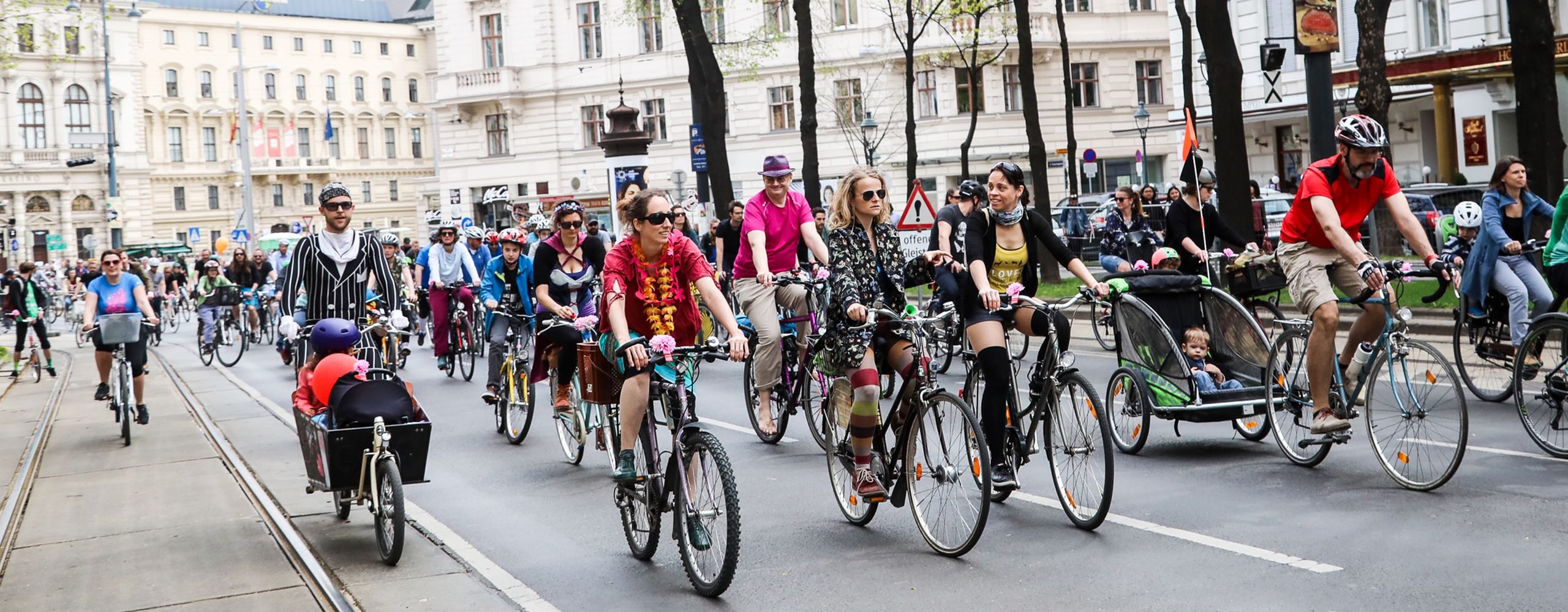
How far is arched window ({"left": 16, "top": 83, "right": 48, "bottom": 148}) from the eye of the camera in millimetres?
90438

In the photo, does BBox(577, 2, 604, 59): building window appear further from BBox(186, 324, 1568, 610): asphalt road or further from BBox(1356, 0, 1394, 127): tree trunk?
BBox(186, 324, 1568, 610): asphalt road

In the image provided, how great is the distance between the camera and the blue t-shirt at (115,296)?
1330 centimetres

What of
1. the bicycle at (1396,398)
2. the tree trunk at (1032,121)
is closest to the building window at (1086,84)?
the tree trunk at (1032,121)

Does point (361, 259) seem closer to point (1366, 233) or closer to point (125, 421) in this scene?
point (125, 421)

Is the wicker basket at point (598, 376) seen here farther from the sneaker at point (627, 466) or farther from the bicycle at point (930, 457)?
the bicycle at point (930, 457)

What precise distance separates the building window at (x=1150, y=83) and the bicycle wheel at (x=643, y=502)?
49.5 m

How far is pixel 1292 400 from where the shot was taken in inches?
327

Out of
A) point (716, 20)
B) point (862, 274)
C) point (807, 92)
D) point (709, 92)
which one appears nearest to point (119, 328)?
point (862, 274)

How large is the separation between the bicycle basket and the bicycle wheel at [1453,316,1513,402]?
34.2ft

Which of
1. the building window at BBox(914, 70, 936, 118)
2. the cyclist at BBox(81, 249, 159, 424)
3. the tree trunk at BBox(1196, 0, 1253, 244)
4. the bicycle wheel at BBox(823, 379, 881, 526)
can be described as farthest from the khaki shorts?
the building window at BBox(914, 70, 936, 118)

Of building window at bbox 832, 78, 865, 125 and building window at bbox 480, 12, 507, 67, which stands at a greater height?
building window at bbox 480, 12, 507, 67

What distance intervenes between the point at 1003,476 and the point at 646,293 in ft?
6.12

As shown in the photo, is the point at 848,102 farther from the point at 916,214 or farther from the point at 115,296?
the point at 115,296

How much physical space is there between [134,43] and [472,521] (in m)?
93.6
